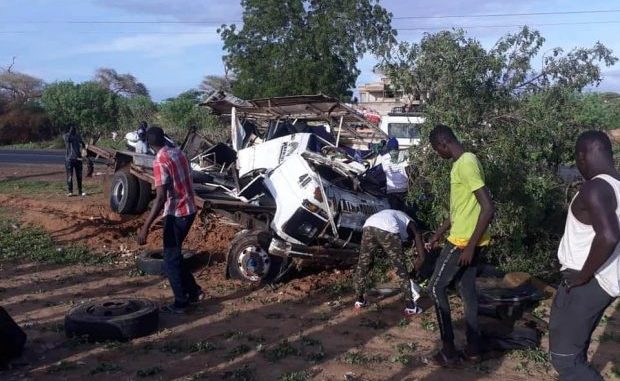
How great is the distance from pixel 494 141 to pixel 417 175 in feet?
3.32

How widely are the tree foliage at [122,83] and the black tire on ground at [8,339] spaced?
71.2 metres

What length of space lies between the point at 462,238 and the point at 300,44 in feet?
104

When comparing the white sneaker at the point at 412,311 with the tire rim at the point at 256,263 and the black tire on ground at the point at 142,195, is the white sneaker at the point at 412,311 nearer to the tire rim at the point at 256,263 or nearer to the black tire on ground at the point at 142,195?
the tire rim at the point at 256,263

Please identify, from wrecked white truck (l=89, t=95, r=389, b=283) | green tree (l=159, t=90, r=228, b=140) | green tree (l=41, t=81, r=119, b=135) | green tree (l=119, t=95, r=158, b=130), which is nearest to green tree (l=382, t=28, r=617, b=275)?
wrecked white truck (l=89, t=95, r=389, b=283)

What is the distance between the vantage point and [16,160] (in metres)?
26.7

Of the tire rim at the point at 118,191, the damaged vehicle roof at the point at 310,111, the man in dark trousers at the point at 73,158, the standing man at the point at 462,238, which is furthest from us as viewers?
the man in dark trousers at the point at 73,158

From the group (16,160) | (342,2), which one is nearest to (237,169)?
(16,160)

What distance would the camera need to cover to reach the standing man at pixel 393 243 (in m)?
7.21

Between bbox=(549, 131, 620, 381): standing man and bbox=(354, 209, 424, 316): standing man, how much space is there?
2993mm

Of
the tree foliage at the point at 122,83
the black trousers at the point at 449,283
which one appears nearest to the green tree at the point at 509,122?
the black trousers at the point at 449,283

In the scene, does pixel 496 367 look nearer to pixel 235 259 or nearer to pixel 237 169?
pixel 235 259

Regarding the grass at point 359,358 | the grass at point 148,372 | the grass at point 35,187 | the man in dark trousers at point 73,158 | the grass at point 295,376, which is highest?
the man in dark trousers at point 73,158

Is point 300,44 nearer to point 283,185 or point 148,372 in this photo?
point 283,185

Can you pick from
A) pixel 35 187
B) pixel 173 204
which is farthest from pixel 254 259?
pixel 35 187
